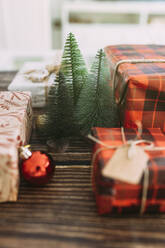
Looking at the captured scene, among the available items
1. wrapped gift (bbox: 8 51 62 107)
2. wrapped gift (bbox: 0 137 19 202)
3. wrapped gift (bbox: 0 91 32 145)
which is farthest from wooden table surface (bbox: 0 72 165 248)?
wrapped gift (bbox: 8 51 62 107)

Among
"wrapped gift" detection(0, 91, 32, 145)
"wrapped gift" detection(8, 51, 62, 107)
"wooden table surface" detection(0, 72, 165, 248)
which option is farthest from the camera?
"wrapped gift" detection(8, 51, 62, 107)

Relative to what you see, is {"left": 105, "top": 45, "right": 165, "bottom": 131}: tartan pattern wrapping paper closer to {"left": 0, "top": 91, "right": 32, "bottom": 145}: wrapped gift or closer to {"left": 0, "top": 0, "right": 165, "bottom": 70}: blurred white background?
{"left": 0, "top": 91, "right": 32, "bottom": 145}: wrapped gift

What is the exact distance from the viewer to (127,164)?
0.49m

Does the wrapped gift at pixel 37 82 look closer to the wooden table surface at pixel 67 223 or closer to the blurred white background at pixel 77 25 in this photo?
the wooden table surface at pixel 67 223

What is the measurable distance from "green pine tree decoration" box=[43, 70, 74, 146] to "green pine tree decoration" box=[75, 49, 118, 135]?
0.10ft

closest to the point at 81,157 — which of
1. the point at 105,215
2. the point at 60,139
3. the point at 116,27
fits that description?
the point at 60,139

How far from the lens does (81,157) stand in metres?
0.70

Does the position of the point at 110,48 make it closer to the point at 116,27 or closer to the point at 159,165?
the point at 159,165

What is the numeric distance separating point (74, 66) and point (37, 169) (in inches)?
12.9

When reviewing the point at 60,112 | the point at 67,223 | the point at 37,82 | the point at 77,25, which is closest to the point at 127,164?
the point at 67,223

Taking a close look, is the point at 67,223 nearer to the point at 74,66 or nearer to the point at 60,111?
the point at 60,111

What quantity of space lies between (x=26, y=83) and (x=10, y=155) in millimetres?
536

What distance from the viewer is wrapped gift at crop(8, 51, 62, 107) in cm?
96

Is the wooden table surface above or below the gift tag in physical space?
below
